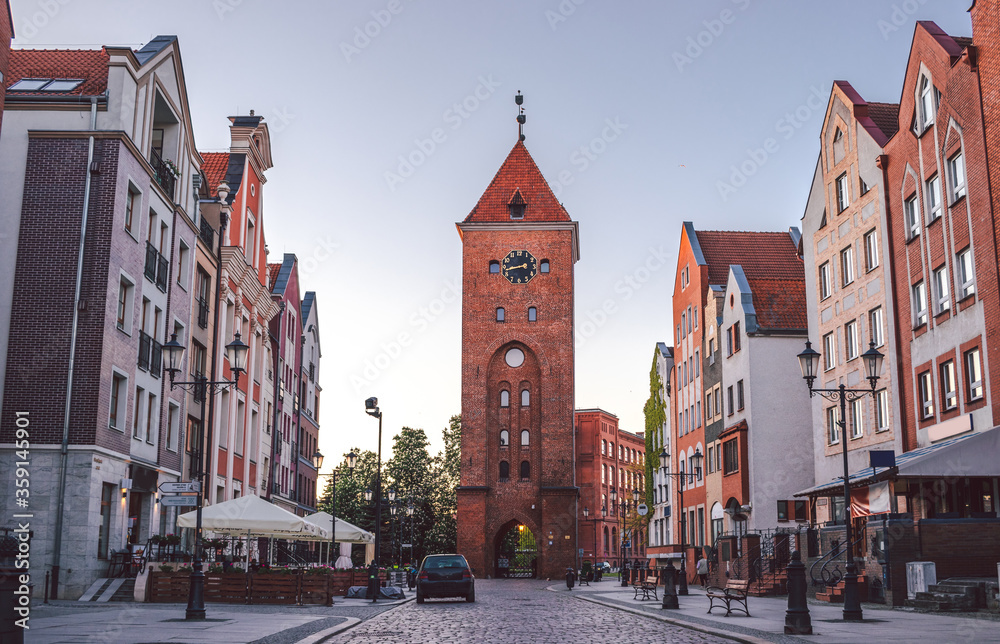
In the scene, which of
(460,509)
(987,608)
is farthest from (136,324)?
(460,509)

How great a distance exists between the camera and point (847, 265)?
111 feet

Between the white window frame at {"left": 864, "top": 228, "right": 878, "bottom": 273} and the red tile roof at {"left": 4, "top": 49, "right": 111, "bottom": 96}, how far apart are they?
23206 millimetres

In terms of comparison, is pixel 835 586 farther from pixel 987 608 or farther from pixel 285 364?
pixel 285 364

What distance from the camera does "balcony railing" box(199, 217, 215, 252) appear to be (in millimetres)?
35938

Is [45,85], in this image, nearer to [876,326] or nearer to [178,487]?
[178,487]

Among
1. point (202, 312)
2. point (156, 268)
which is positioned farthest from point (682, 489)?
point (156, 268)

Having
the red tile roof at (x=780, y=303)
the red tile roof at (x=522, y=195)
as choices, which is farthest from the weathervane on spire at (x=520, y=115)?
the red tile roof at (x=780, y=303)

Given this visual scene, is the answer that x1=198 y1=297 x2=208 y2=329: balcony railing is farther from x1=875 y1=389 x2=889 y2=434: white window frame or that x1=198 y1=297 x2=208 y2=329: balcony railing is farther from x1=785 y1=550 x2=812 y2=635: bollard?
x1=785 y1=550 x2=812 y2=635: bollard

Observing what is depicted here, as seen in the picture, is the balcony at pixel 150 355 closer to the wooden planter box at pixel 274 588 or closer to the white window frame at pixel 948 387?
the wooden planter box at pixel 274 588

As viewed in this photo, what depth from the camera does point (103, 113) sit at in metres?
26.8

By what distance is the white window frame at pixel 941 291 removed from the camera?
1032 inches

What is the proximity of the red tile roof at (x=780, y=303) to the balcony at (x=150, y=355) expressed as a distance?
979 inches

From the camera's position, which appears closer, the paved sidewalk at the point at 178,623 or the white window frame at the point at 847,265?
the paved sidewalk at the point at 178,623

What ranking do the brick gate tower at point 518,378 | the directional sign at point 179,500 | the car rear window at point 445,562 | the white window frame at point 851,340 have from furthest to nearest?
the brick gate tower at point 518,378
the white window frame at point 851,340
the car rear window at point 445,562
the directional sign at point 179,500
